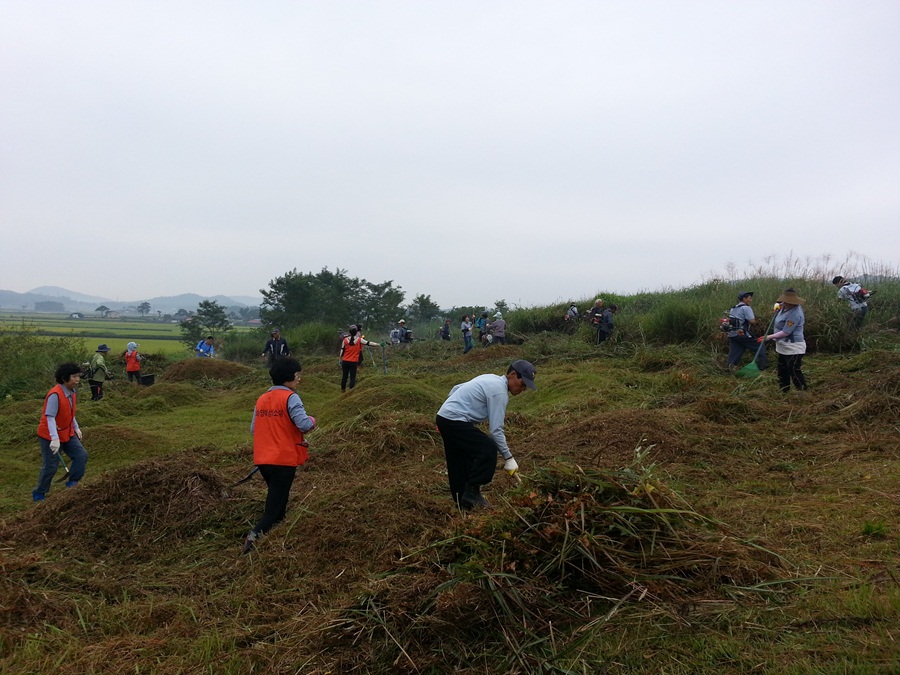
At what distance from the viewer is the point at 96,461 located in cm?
845

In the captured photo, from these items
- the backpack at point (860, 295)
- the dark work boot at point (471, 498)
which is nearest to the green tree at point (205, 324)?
the backpack at point (860, 295)

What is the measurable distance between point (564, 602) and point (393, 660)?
89cm

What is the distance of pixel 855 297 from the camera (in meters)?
11.7

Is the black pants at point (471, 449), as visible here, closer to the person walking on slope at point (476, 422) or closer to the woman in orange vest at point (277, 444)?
the person walking on slope at point (476, 422)

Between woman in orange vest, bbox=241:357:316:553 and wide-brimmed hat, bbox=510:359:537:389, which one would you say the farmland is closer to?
woman in orange vest, bbox=241:357:316:553

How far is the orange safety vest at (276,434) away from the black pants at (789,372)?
7154 mm

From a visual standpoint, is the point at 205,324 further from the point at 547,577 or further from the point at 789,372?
the point at 547,577

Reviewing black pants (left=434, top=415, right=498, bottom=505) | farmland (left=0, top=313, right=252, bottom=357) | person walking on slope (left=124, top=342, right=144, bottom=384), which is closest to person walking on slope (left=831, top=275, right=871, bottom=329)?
black pants (left=434, top=415, right=498, bottom=505)

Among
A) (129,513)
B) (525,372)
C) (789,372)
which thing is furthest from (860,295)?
(129,513)

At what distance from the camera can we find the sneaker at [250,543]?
14.7 ft

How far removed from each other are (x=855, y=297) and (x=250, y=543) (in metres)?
11.9

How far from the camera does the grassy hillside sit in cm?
284

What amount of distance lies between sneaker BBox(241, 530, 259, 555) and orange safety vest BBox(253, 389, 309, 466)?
0.53 metres

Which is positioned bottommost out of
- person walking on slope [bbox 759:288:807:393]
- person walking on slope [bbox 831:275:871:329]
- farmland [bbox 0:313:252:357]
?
farmland [bbox 0:313:252:357]
